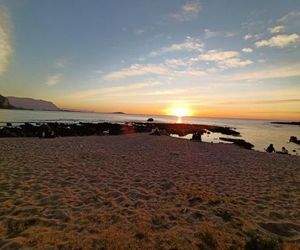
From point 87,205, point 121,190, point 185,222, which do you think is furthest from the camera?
point 121,190

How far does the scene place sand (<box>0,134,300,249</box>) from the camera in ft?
14.3

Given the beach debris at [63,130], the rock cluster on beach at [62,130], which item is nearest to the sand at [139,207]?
the beach debris at [63,130]

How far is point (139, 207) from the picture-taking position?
5934 millimetres

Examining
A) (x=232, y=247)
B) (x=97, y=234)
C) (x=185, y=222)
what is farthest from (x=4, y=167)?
(x=232, y=247)

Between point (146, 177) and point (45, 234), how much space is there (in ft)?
16.1

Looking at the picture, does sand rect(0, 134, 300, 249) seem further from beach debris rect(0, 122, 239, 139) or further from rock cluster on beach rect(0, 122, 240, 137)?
rock cluster on beach rect(0, 122, 240, 137)

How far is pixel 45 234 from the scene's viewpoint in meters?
4.38

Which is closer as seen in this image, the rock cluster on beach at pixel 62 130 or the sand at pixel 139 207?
the sand at pixel 139 207

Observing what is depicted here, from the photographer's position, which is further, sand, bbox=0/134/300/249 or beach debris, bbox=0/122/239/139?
beach debris, bbox=0/122/239/139

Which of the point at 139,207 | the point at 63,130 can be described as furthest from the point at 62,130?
the point at 139,207

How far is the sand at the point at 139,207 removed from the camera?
4367 millimetres

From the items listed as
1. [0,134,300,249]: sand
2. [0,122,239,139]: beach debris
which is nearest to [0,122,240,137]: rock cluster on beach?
[0,122,239,139]: beach debris

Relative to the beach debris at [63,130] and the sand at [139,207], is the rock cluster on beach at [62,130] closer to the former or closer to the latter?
the beach debris at [63,130]

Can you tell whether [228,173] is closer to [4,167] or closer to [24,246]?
[24,246]
